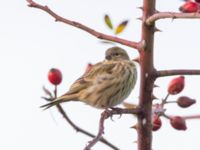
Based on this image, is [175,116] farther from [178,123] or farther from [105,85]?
[105,85]

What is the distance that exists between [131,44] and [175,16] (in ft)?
1.69

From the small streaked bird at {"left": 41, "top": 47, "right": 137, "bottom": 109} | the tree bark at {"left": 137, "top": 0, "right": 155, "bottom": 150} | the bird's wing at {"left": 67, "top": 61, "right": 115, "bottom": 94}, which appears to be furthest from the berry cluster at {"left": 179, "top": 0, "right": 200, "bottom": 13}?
the bird's wing at {"left": 67, "top": 61, "right": 115, "bottom": 94}

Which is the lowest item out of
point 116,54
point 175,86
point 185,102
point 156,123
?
point 156,123

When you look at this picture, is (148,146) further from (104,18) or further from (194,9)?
(104,18)

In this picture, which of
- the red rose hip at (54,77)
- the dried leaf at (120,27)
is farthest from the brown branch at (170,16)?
the red rose hip at (54,77)

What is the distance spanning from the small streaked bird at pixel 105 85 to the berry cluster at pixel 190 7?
304 centimetres

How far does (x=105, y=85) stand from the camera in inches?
284

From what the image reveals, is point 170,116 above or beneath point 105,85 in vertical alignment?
beneath

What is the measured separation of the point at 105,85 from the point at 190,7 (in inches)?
153

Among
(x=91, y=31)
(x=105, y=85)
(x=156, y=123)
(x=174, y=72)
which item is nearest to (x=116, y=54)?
(x=105, y=85)

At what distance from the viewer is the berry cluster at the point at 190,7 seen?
3.34 m

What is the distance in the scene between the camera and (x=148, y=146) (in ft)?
10.8

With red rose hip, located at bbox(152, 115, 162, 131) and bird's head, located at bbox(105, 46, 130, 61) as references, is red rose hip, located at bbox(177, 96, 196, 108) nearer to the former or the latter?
red rose hip, located at bbox(152, 115, 162, 131)

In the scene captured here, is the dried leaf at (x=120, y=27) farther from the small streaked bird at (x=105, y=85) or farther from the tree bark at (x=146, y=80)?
the small streaked bird at (x=105, y=85)
